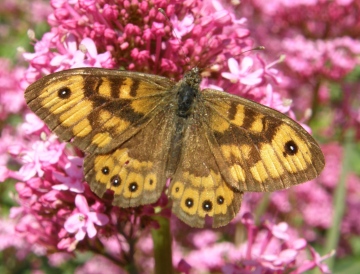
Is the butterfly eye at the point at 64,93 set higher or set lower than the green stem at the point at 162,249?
higher

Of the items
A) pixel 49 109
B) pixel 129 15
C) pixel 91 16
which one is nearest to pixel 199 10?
pixel 129 15

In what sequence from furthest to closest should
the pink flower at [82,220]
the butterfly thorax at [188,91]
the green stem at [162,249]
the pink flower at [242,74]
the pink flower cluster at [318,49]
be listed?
1. the pink flower cluster at [318,49]
2. the green stem at [162,249]
3. the pink flower at [242,74]
4. the butterfly thorax at [188,91]
5. the pink flower at [82,220]

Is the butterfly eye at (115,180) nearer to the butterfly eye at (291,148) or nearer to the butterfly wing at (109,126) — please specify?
the butterfly wing at (109,126)

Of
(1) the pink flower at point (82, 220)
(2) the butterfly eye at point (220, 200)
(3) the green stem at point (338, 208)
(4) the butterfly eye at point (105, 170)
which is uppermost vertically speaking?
(4) the butterfly eye at point (105, 170)

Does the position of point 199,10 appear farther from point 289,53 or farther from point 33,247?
point 33,247

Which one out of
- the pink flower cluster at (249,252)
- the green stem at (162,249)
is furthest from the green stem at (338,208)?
the green stem at (162,249)

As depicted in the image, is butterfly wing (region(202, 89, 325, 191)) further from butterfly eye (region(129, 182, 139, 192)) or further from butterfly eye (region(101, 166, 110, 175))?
butterfly eye (region(101, 166, 110, 175))
